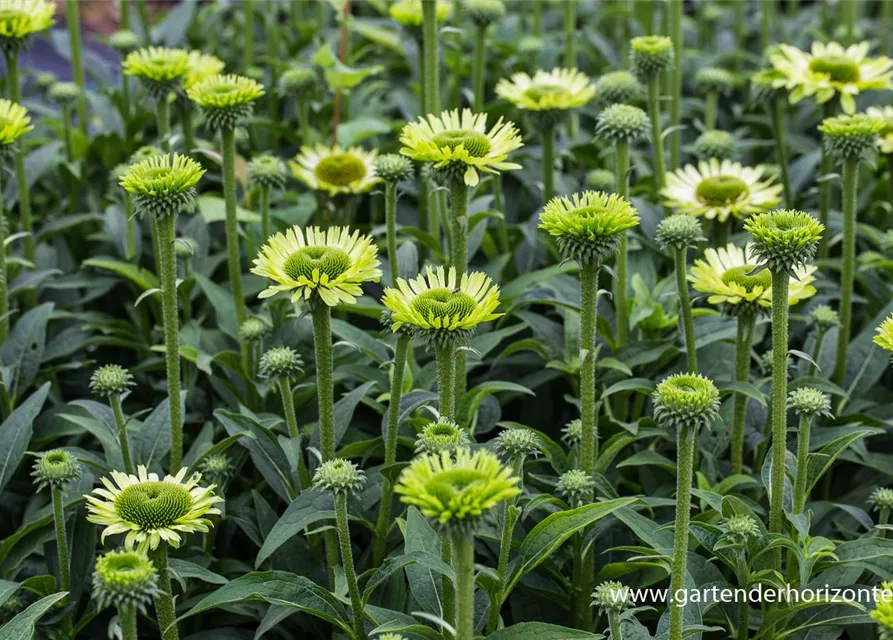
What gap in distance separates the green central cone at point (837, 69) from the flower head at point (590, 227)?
1.75m

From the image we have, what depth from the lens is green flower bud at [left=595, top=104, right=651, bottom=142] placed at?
3178 millimetres

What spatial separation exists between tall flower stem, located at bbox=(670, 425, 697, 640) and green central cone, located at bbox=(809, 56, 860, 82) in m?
2.16

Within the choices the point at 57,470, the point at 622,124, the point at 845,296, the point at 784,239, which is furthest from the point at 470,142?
the point at 845,296

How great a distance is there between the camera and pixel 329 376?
2553 mm

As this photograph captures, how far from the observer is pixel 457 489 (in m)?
1.83

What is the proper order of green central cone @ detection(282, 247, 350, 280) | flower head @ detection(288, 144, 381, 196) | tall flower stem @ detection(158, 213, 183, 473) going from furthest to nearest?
flower head @ detection(288, 144, 381, 196) → tall flower stem @ detection(158, 213, 183, 473) → green central cone @ detection(282, 247, 350, 280)

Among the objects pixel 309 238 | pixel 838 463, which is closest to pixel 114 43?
pixel 309 238

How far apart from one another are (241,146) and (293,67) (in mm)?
414

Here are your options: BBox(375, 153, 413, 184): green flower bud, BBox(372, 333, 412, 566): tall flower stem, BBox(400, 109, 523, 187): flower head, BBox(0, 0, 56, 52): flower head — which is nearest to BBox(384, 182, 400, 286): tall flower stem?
BBox(375, 153, 413, 184): green flower bud

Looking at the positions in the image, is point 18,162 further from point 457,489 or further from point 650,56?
point 457,489

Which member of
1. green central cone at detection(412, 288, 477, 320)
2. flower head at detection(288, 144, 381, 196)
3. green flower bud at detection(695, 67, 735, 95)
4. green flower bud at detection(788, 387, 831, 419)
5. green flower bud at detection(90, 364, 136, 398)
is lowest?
green flower bud at detection(788, 387, 831, 419)

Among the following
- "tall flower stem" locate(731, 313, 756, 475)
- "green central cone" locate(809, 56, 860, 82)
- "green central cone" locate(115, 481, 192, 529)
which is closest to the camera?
"green central cone" locate(115, 481, 192, 529)

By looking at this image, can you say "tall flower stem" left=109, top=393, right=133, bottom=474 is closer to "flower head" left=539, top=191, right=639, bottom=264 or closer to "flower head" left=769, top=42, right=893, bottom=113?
"flower head" left=539, top=191, right=639, bottom=264

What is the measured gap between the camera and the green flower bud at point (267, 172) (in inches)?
135
